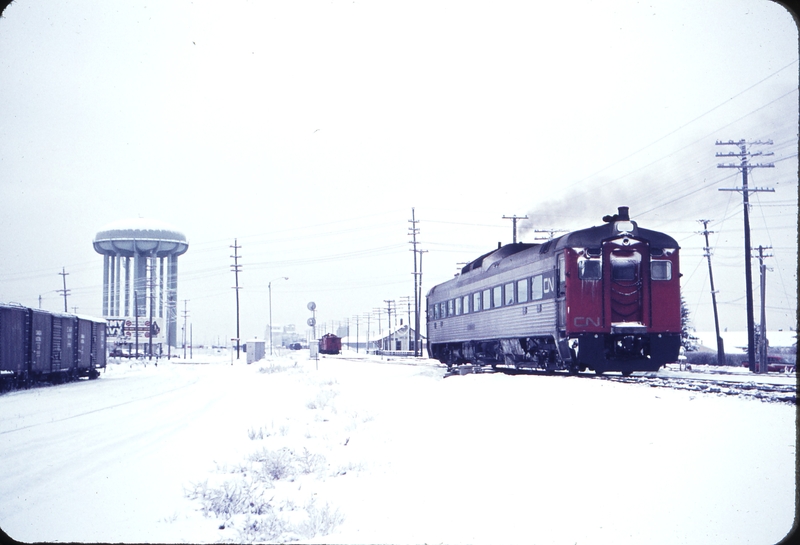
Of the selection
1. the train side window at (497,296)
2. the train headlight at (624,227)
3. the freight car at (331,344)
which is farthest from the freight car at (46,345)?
the freight car at (331,344)

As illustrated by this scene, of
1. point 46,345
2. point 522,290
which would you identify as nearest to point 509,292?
point 522,290

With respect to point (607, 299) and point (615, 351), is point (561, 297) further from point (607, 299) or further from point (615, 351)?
point (615, 351)

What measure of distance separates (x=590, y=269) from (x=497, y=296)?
215 inches

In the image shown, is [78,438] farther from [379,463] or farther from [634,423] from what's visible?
[634,423]

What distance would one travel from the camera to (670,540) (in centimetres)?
562

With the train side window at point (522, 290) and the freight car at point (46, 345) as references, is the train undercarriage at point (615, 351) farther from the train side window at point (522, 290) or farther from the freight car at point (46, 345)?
the freight car at point (46, 345)

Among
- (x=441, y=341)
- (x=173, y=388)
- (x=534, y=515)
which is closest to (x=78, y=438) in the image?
(x=534, y=515)

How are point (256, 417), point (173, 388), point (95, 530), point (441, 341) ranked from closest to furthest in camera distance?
1. point (95, 530)
2. point (256, 417)
3. point (173, 388)
4. point (441, 341)

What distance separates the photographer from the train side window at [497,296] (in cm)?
2142

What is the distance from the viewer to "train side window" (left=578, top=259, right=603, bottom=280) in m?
16.6

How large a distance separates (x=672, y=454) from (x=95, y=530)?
6.40 m

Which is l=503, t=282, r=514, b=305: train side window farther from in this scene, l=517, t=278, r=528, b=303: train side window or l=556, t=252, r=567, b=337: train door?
l=556, t=252, r=567, b=337: train door

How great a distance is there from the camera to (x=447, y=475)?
7742 millimetres

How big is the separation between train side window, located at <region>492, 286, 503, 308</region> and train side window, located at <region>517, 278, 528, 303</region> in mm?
1486
